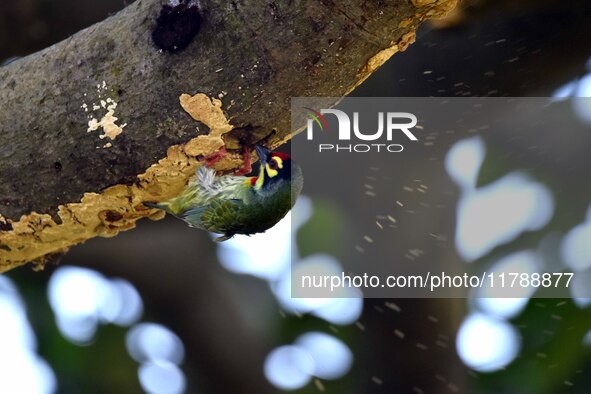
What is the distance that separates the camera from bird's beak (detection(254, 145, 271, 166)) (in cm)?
160

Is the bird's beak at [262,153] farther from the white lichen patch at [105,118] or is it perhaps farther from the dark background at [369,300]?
the dark background at [369,300]

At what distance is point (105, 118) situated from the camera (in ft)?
4.99

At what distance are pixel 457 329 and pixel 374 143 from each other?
73 centimetres

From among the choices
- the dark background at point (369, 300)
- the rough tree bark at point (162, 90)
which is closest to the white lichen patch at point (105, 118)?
the rough tree bark at point (162, 90)

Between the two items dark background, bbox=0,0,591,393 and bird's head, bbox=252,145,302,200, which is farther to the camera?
dark background, bbox=0,0,591,393

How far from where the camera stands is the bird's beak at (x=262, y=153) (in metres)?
1.60

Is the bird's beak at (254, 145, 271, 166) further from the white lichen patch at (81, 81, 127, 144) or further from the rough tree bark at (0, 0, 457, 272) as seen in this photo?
the white lichen patch at (81, 81, 127, 144)

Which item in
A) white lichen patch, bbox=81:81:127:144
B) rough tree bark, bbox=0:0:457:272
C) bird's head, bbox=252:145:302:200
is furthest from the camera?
bird's head, bbox=252:145:302:200

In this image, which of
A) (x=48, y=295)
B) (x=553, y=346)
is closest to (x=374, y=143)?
(x=553, y=346)

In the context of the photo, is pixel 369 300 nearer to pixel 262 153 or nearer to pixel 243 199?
pixel 243 199

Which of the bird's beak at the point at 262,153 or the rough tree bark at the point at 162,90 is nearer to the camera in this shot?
the rough tree bark at the point at 162,90

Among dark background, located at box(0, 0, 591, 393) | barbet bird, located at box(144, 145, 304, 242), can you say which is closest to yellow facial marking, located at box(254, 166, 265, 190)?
barbet bird, located at box(144, 145, 304, 242)

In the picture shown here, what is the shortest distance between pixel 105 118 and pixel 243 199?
0.41 metres

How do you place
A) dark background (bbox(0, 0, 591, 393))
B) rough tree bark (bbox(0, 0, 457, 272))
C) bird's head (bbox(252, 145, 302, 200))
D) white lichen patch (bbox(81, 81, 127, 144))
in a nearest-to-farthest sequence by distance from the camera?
rough tree bark (bbox(0, 0, 457, 272)) < white lichen patch (bbox(81, 81, 127, 144)) < bird's head (bbox(252, 145, 302, 200)) < dark background (bbox(0, 0, 591, 393))
